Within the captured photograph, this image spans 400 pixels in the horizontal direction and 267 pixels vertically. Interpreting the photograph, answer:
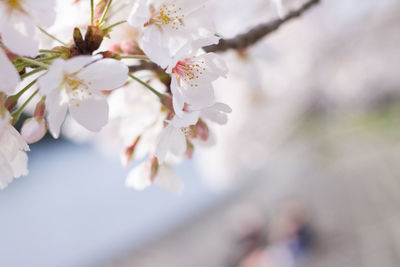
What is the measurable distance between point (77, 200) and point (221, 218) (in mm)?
2933

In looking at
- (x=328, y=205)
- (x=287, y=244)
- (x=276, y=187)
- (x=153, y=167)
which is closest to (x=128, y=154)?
(x=153, y=167)

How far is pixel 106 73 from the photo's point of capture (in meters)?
0.43

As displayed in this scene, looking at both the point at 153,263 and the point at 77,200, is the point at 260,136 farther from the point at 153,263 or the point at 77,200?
the point at 77,200

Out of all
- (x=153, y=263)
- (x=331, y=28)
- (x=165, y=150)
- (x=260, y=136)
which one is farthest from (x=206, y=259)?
(x=165, y=150)

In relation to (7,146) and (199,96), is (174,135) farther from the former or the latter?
(7,146)

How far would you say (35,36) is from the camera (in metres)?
0.40

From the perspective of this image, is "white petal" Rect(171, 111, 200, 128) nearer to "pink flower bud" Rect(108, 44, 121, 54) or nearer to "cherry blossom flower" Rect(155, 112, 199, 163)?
"cherry blossom flower" Rect(155, 112, 199, 163)

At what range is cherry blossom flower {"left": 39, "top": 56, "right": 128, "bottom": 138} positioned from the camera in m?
0.40

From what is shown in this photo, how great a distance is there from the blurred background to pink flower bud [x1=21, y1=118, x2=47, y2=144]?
956 mm

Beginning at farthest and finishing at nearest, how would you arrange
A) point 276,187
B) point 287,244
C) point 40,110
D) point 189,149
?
point 276,187 < point 287,244 < point 189,149 < point 40,110

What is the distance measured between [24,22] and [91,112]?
0.38ft

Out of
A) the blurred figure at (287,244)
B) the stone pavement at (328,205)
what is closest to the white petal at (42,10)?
the stone pavement at (328,205)

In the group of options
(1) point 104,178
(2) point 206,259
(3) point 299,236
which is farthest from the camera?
(1) point 104,178

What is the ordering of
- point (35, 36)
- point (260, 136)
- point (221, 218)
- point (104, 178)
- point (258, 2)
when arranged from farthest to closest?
point (104, 178), point (221, 218), point (260, 136), point (258, 2), point (35, 36)
